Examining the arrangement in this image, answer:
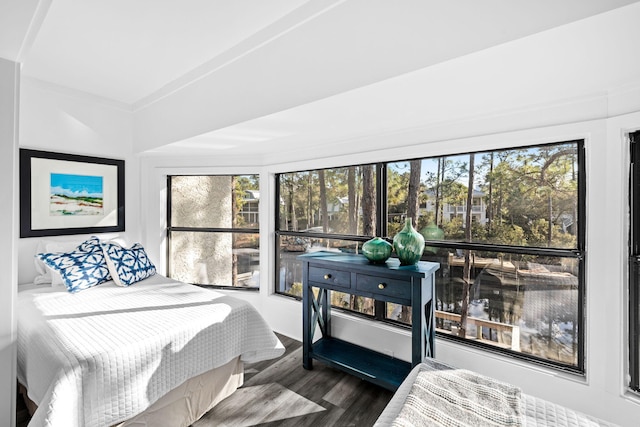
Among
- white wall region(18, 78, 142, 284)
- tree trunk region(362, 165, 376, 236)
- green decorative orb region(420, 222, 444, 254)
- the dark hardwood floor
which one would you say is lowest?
the dark hardwood floor

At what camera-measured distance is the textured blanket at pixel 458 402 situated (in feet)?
3.37

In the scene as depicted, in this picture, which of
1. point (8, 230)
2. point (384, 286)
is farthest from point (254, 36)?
point (384, 286)

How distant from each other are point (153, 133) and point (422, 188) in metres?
2.62

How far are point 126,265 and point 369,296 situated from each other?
215 centimetres

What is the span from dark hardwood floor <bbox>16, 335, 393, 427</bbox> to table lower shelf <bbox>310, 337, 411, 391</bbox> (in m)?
0.15

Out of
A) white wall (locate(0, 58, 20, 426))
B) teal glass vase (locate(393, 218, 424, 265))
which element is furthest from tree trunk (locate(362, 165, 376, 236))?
white wall (locate(0, 58, 20, 426))

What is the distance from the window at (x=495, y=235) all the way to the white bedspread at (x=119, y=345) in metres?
1.18

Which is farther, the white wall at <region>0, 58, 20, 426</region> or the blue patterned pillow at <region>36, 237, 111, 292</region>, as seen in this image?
the blue patterned pillow at <region>36, 237, 111, 292</region>

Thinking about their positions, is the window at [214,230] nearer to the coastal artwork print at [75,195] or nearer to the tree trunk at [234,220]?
the tree trunk at [234,220]

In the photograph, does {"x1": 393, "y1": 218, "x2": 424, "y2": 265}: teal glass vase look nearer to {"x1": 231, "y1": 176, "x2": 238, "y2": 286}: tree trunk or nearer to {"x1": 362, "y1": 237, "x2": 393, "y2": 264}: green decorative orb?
{"x1": 362, "y1": 237, "x2": 393, "y2": 264}: green decorative orb

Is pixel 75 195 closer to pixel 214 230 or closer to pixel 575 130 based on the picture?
pixel 214 230

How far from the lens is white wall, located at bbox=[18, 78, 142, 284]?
2.61 meters

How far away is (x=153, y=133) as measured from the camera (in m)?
2.97

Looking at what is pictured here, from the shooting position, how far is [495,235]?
2.03 meters
